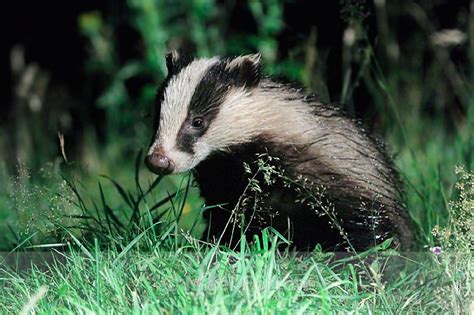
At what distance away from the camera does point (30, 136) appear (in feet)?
31.3

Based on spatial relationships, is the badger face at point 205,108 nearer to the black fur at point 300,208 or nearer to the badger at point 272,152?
the badger at point 272,152

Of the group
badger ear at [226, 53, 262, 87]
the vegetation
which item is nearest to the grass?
the vegetation

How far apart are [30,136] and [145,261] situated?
17.5ft

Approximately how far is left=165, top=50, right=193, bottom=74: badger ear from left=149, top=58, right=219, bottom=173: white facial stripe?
0.06 meters

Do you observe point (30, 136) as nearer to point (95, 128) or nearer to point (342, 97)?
point (95, 128)

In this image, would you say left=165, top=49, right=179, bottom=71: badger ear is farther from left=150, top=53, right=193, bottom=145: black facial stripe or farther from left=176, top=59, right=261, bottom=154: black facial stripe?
left=176, top=59, right=261, bottom=154: black facial stripe

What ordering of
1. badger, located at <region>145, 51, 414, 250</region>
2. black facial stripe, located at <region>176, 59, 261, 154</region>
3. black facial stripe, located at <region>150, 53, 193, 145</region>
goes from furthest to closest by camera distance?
black facial stripe, located at <region>150, 53, 193, 145</region>, black facial stripe, located at <region>176, 59, 261, 154</region>, badger, located at <region>145, 51, 414, 250</region>

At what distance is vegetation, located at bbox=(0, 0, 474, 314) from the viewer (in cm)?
425

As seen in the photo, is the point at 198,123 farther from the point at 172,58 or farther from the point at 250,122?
the point at 172,58

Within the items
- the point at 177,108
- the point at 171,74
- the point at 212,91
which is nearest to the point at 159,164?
the point at 177,108

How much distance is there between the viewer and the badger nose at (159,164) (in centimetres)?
523

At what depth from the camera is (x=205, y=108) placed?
5.47m

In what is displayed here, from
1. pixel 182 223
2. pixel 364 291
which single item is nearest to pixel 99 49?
pixel 182 223

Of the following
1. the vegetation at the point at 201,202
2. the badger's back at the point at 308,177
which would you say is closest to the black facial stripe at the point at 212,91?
the badger's back at the point at 308,177
